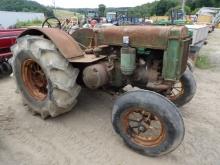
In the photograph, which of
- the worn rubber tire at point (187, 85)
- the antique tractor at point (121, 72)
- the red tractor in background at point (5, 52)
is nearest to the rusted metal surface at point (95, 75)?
the antique tractor at point (121, 72)

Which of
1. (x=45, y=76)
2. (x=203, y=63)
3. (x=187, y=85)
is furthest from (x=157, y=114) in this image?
(x=203, y=63)

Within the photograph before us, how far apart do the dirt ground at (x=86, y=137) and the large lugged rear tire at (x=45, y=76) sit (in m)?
0.30

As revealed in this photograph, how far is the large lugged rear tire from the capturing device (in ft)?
11.4

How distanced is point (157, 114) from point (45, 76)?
1688mm

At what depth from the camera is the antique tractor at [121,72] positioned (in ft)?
10.0

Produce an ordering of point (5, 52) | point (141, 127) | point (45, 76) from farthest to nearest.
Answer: point (5, 52)
point (45, 76)
point (141, 127)

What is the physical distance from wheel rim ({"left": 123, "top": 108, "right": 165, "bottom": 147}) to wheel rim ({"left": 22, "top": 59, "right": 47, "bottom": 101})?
1.40 metres

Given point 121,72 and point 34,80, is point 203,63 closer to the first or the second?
point 121,72

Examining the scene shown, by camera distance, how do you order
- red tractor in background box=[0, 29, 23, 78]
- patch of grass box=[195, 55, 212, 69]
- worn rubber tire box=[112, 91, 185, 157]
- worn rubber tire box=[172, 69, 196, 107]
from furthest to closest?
patch of grass box=[195, 55, 212, 69], red tractor in background box=[0, 29, 23, 78], worn rubber tire box=[172, 69, 196, 107], worn rubber tire box=[112, 91, 185, 157]

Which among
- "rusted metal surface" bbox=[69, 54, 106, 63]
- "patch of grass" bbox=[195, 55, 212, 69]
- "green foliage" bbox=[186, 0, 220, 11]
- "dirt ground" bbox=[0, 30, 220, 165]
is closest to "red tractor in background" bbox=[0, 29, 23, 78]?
"dirt ground" bbox=[0, 30, 220, 165]

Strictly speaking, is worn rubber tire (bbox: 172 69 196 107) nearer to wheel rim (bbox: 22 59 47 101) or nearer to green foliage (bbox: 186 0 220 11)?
wheel rim (bbox: 22 59 47 101)

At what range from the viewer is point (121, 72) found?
3641 mm

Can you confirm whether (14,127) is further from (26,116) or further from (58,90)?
(58,90)

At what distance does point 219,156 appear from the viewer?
3240 millimetres
